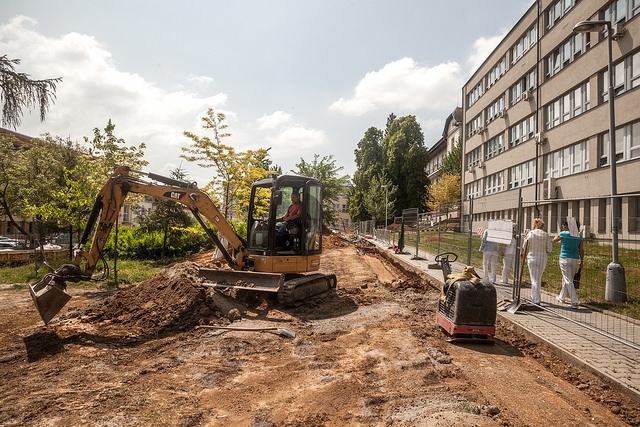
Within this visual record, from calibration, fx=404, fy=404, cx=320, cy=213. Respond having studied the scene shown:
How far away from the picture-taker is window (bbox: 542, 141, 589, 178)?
20766 mm

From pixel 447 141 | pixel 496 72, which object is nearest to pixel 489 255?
pixel 496 72

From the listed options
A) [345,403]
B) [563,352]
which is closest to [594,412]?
[563,352]

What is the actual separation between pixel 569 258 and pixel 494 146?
27.8 metres

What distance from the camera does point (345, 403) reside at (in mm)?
4156

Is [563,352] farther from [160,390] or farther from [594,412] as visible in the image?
[160,390]

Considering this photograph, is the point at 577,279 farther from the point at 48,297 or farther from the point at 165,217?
the point at 165,217

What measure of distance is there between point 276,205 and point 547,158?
21.5 m

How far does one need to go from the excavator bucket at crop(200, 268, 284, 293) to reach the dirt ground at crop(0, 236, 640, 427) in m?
0.35

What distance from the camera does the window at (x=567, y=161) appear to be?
68.1 ft

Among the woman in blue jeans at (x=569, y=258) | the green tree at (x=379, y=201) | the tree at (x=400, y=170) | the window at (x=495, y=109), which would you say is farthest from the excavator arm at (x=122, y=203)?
the tree at (x=400, y=170)

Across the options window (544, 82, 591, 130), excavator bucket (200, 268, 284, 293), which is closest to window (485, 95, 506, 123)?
window (544, 82, 591, 130)

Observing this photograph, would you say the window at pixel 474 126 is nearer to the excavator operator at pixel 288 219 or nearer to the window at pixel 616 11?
the window at pixel 616 11

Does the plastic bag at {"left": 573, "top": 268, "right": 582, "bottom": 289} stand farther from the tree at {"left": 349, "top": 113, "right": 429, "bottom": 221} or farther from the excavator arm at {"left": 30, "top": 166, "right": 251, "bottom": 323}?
the tree at {"left": 349, "top": 113, "right": 429, "bottom": 221}

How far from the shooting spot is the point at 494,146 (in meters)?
33.2
